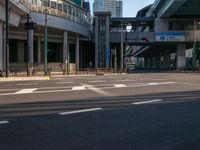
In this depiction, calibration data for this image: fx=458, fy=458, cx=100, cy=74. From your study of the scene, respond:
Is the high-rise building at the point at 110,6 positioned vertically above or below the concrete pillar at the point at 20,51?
above

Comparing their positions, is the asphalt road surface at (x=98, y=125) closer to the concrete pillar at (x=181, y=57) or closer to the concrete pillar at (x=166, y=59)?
the concrete pillar at (x=181, y=57)

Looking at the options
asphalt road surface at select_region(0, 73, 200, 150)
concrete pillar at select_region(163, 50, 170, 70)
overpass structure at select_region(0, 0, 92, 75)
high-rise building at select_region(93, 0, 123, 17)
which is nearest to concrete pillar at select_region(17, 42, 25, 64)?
overpass structure at select_region(0, 0, 92, 75)

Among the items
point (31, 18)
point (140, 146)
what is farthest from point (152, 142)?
point (31, 18)

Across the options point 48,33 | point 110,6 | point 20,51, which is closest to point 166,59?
point 48,33

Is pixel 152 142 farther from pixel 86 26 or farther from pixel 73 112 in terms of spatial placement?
pixel 86 26

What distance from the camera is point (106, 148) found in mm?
7582

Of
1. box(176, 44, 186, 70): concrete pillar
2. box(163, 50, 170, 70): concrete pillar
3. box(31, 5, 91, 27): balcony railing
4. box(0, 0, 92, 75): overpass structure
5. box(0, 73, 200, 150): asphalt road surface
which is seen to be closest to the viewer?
box(0, 73, 200, 150): asphalt road surface

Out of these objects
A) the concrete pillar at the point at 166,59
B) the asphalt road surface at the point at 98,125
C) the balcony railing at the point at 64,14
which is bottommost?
the asphalt road surface at the point at 98,125

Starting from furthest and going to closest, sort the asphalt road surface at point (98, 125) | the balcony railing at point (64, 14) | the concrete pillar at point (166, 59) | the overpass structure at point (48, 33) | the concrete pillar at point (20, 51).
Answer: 1. the concrete pillar at point (166, 59)
2. the concrete pillar at point (20, 51)
3. the balcony railing at point (64, 14)
4. the overpass structure at point (48, 33)
5. the asphalt road surface at point (98, 125)

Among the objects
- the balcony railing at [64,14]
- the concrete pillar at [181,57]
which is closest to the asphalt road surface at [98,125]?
the balcony railing at [64,14]

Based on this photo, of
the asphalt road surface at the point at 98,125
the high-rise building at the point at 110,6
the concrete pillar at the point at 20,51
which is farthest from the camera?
the high-rise building at the point at 110,6

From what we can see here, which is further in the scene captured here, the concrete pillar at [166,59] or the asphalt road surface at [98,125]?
the concrete pillar at [166,59]

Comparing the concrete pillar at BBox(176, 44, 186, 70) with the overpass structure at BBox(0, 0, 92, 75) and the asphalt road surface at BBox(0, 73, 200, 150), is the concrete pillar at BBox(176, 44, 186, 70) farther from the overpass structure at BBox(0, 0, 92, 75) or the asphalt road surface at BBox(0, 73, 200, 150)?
the asphalt road surface at BBox(0, 73, 200, 150)

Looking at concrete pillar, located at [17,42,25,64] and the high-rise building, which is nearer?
concrete pillar, located at [17,42,25,64]
